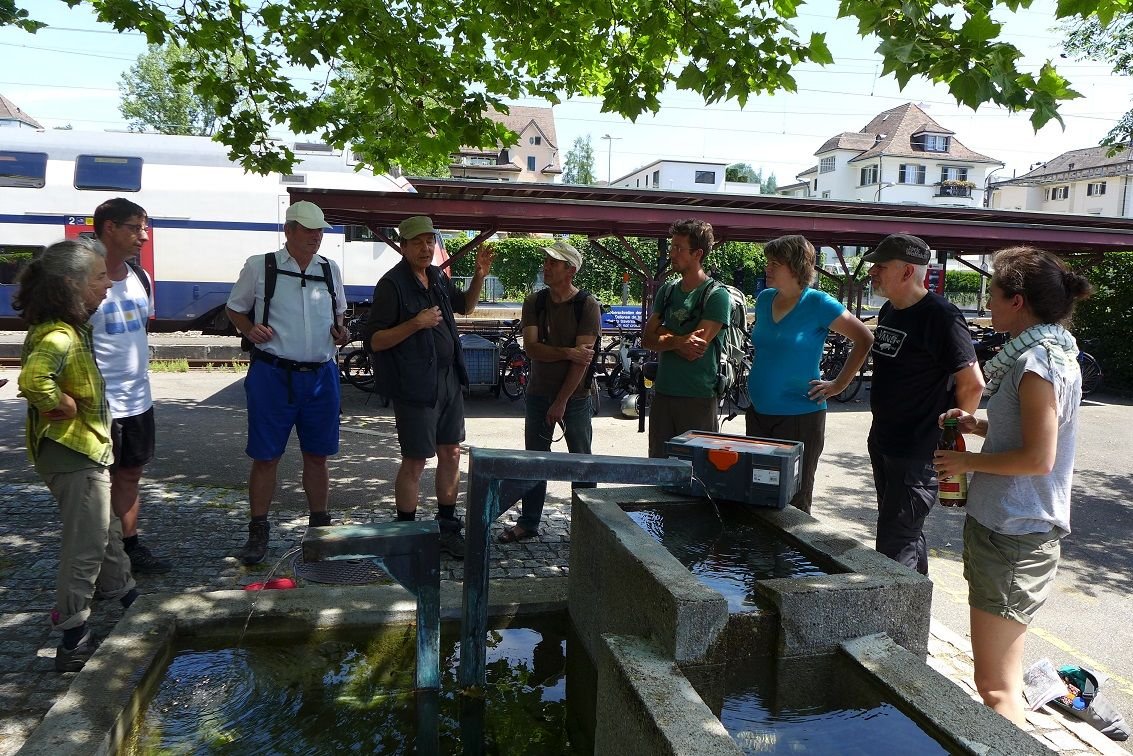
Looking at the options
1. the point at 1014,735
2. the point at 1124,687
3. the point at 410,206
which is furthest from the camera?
the point at 410,206

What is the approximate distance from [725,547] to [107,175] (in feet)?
52.5

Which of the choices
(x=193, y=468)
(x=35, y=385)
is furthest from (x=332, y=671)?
(x=193, y=468)

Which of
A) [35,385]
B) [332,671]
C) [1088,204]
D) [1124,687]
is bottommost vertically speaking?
[1124,687]

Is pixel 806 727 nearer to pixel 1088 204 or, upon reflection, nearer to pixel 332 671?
pixel 332 671

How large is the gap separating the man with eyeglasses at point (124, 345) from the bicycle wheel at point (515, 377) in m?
7.83

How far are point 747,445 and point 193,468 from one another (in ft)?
18.0

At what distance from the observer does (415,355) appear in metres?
4.75

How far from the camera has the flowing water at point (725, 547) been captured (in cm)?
304

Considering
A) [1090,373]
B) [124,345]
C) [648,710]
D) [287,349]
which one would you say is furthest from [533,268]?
[648,710]

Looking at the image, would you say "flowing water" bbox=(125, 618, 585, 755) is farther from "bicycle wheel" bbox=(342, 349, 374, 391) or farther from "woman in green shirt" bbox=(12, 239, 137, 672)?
"bicycle wheel" bbox=(342, 349, 374, 391)

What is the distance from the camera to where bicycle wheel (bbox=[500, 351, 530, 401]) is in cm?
1216

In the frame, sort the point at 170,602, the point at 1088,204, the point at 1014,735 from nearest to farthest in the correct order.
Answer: the point at 1014,735 → the point at 170,602 → the point at 1088,204

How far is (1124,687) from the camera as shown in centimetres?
391

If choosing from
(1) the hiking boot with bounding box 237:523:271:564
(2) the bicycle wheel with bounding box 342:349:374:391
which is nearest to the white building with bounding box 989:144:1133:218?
(2) the bicycle wheel with bounding box 342:349:374:391
